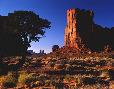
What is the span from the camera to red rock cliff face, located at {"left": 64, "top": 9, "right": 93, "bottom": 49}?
123 meters

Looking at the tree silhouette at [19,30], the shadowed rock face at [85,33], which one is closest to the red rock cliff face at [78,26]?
the shadowed rock face at [85,33]

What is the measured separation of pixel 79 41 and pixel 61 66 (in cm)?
7306

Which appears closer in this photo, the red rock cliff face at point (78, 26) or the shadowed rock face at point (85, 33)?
the shadowed rock face at point (85, 33)

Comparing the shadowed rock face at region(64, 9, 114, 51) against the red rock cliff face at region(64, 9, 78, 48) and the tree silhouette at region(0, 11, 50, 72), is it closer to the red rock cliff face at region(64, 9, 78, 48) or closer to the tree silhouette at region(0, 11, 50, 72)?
the red rock cliff face at region(64, 9, 78, 48)

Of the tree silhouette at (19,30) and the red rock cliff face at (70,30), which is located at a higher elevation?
the red rock cliff face at (70,30)

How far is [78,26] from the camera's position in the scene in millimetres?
127562

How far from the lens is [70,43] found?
5017 inches

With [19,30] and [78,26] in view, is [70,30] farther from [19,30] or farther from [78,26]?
[19,30]

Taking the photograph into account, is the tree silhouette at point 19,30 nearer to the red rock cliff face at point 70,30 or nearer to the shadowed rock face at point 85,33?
the shadowed rock face at point 85,33

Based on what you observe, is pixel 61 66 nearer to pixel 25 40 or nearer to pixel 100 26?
pixel 25 40

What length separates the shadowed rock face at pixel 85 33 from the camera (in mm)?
117875

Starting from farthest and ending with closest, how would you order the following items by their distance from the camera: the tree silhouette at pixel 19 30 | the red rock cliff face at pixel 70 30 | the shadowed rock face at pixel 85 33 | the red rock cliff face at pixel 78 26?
the red rock cliff face at pixel 70 30 → the red rock cliff face at pixel 78 26 → the shadowed rock face at pixel 85 33 → the tree silhouette at pixel 19 30

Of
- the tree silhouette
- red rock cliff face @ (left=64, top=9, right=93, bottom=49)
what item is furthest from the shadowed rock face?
the tree silhouette

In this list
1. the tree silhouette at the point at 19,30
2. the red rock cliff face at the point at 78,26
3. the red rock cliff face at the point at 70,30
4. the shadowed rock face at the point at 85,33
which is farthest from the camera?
the red rock cliff face at the point at 70,30
